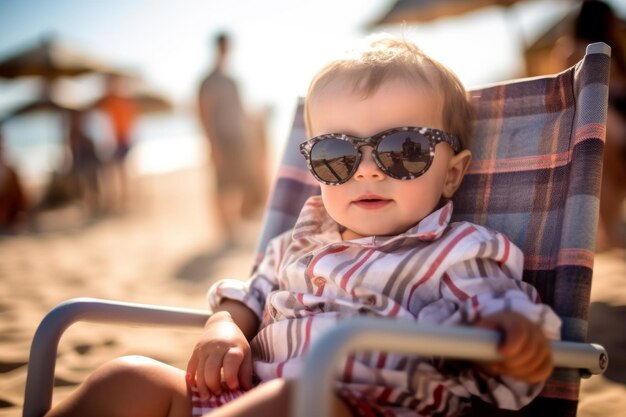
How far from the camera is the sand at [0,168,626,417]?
247 cm

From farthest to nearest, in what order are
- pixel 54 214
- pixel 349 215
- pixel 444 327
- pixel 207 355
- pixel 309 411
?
pixel 54 214 < pixel 349 215 < pixel 207 355 < pixel 444 327 < pixel 309 411

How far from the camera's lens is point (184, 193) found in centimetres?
1336

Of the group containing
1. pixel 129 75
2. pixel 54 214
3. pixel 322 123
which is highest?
pixel 129 75

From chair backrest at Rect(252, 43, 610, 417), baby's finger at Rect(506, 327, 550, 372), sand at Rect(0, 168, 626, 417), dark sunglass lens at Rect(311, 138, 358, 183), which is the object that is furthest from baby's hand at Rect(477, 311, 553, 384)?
sand at Rect(0, 168, 626, 417)

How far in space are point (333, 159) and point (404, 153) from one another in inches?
7.8

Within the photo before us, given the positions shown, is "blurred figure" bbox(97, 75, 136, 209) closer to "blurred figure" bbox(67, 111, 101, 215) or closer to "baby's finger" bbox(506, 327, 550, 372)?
"blurred figure" bbox(67, 111, 101, 215)

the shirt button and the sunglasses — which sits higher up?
the sunglasses

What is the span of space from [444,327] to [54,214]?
10.3 meters

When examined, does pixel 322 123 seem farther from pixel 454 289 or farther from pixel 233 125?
pixel 233 125

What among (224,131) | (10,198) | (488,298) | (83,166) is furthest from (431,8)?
(488,298)

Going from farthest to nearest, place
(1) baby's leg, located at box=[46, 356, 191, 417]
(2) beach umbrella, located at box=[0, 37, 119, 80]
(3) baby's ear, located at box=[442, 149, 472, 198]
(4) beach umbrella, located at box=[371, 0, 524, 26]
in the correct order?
(2) beach umbrella, located at box=[0, 37, 119, 80], (4) beach umbrella, located at box=[371, 0, 524, 26], (3) baby's ear, located at box=[442, 149, 472, 198], (1) baby's leg, located at box=[46, 356, 191, 417]

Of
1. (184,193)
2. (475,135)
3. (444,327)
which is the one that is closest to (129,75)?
(184,193)

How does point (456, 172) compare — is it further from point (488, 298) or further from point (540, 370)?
point (540, 370)

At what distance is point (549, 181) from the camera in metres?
1.75
